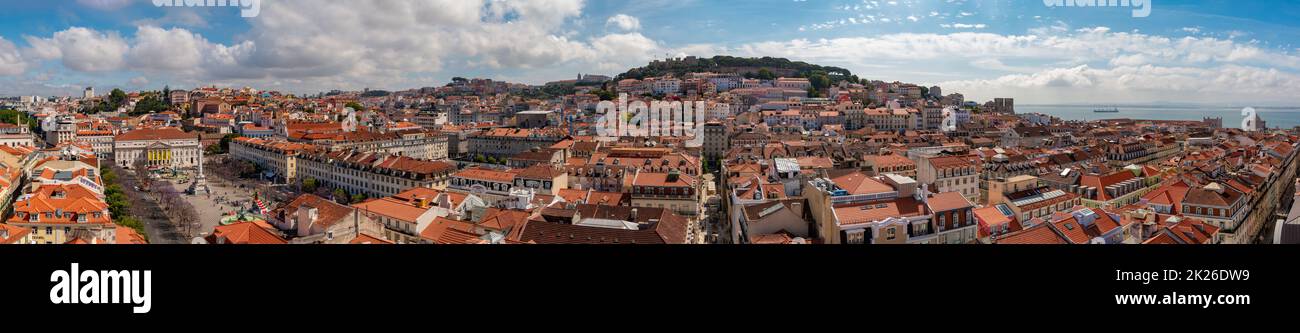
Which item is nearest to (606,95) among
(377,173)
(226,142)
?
(226,142)

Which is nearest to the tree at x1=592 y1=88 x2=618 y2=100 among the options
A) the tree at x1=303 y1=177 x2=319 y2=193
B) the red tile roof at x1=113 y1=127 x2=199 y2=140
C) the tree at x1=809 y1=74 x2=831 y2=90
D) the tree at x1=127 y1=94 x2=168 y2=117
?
the tree at x1=809 y1=74 x2=831 y2=90

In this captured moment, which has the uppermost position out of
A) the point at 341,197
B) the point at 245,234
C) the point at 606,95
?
the point at 606,95

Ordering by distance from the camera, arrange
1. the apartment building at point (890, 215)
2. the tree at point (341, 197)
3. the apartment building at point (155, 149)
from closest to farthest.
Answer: the apartment building at point (890, 215), the tree at point (341, 197), the apartment building at point (155, 149)

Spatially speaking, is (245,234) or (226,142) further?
(226,142)

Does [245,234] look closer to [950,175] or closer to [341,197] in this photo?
[950,175]

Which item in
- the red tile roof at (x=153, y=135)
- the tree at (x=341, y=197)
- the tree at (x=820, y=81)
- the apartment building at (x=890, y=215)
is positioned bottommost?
the tree at (x=341, y=197)

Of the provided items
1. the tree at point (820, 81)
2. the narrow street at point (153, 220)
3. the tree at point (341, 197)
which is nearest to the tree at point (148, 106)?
the narrow street at point (153, 220)

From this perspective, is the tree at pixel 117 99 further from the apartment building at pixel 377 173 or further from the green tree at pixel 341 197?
the green tree at pixel 341 197

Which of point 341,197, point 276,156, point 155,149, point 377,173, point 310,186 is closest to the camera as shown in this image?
point 377,173

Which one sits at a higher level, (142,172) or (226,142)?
(226,142)

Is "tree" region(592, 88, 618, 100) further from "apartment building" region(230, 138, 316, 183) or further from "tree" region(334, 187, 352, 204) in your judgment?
"tree" region(334, 187, 352, 204)

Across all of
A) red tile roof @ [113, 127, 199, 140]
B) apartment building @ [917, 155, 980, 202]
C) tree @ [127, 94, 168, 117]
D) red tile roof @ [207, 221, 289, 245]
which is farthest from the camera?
tree @ [127, 94, 168, 117]

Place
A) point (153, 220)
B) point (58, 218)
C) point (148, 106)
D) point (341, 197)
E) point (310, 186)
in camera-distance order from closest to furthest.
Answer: point (58, 218) < point (153, 220) < point (341, 197) < point (310, 186) < point (148, 106)
